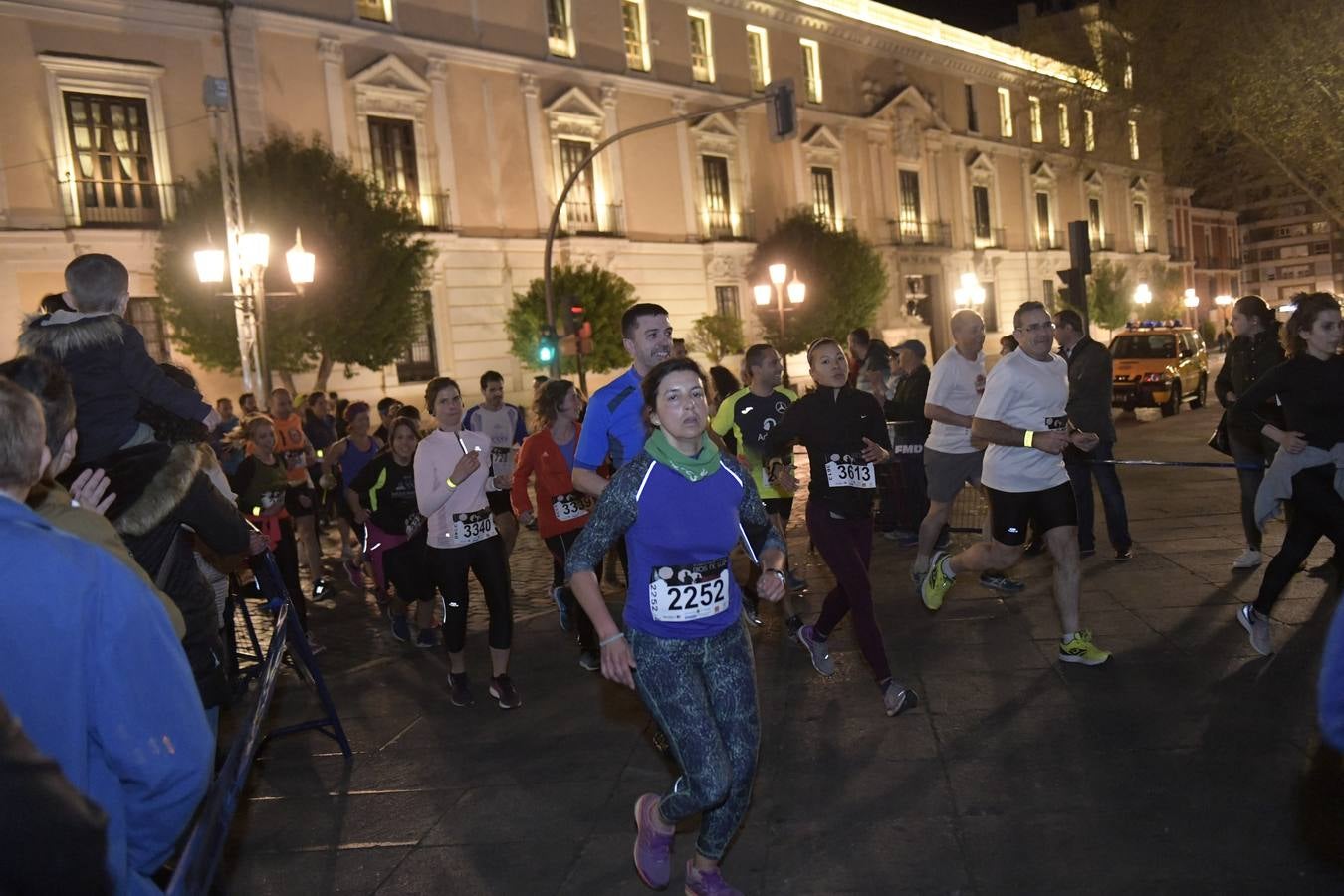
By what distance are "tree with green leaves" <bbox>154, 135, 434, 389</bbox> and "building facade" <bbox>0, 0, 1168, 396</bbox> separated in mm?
962

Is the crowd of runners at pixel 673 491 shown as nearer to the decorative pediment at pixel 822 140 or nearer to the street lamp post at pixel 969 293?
the decorative pediment at pixel 822 140

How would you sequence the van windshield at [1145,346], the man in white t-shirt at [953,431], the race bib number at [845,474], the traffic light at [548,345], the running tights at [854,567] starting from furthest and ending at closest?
the van windshield at [1145,346] < the traffic light at [548,345] < the man in white t-shirt at [953,431] < the race bib number at [845,474] < the running tights at [854,567]

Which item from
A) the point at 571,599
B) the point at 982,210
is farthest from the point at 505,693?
the point at 982,210

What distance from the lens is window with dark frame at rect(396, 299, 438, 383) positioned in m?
27.7

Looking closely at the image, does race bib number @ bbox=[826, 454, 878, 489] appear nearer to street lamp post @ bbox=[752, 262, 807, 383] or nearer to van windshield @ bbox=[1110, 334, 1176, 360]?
van windshield @ bbox=[1110, 334, 1176, 360]

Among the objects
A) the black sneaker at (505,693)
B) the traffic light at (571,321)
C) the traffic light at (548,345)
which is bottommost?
the black sneaker at (505,693)

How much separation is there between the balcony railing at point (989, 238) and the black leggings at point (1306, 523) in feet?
139

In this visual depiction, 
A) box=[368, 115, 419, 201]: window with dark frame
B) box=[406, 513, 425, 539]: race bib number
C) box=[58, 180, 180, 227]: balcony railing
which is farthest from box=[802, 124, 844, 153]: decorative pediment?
box=[406, 513, 425, 539]: race bib number

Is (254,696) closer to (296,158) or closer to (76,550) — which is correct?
(76,550)

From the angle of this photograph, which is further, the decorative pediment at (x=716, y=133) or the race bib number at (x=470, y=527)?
the decorative pediment at (x=716, y=133)

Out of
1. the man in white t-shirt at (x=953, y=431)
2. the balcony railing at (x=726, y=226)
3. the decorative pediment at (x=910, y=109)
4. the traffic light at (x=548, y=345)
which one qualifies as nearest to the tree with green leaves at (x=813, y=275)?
the balcony railing at (x=726, y=226)

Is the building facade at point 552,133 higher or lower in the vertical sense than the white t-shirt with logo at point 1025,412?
higher

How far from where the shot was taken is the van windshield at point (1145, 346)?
82.2 ft

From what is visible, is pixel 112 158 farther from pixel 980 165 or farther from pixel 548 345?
pixel 980 165
